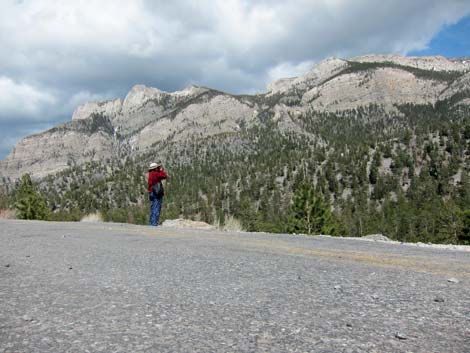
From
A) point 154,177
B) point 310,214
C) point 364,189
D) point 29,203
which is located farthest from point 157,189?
point 364,189

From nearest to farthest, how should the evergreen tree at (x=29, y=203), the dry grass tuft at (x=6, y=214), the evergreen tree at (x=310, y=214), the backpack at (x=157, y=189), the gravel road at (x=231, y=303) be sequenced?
the gravel road at (x=231, y=303) < the backpack at (x=157, y=189) < the dry grass tuft at (x=6, y=214) < the evergreen tree at (x=29, y=203) < the evergreen tree at (x=310, y=214)

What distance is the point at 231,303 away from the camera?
474 cm

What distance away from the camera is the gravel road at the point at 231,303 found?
11.4 ft

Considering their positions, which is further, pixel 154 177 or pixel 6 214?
pixel 6 214

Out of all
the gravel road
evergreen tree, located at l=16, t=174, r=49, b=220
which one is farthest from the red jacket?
evergreen tree, located at l=16, t=174, r=49, b=220

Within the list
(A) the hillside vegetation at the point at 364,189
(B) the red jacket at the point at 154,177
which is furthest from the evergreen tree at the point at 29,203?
(A) the hillside vegetation at the point at 364,189

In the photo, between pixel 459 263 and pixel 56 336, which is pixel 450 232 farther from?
pixel 56 336

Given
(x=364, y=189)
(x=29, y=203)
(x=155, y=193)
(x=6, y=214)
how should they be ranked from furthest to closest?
(x=364, y=189) < (x=29, y=203) < (x=6, y=214) < (x=155, y=193)

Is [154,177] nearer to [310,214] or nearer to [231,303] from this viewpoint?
[231,303]

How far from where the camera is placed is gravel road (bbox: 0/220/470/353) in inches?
136

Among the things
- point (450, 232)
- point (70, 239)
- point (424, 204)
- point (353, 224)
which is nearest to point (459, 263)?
point (70, 239)

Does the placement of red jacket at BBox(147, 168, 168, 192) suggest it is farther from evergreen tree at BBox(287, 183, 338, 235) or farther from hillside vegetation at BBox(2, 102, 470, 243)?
hillside vegetation at BBox(2, 102, 470, 243)

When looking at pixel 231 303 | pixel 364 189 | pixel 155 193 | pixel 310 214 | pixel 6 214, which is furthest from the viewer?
pixel 364 189

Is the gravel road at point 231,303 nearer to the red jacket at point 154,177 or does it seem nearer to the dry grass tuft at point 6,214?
the red jacket at point 154,177
